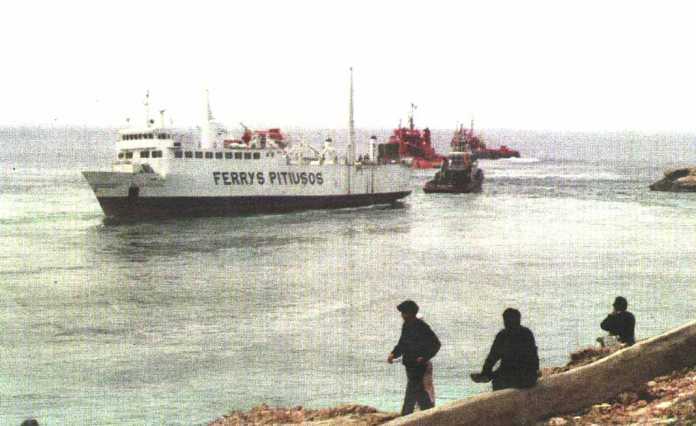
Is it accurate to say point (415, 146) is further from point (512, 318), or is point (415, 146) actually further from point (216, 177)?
point (512, 318)

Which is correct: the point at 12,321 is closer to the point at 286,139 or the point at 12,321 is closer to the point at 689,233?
the point at 689,233

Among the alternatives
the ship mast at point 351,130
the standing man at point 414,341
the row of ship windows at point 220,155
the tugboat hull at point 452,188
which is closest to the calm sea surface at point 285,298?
the row of ship windows at point 220,155

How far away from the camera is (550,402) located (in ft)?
21.4

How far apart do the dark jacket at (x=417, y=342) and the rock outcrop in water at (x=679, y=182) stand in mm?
65920

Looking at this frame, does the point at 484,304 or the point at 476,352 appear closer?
the point at 476,352

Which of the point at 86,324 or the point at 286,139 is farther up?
the point at 286,139

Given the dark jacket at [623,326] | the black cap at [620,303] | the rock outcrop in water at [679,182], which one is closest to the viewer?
the black cap at [620,303]

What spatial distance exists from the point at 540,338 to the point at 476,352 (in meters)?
1.73

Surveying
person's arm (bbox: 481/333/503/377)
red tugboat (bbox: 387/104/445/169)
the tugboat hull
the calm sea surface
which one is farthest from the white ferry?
red tugboat (bbox: 387/104/445/169)

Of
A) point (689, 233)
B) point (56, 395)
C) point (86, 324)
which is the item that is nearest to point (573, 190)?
point (689, 233)

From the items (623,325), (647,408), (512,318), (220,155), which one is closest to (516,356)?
(512,318)

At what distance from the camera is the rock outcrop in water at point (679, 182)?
2648 inches

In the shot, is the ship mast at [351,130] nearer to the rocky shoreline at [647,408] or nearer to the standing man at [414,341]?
the rocky shoreline at [647,408]

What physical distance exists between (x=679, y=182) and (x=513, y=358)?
6691 cm
